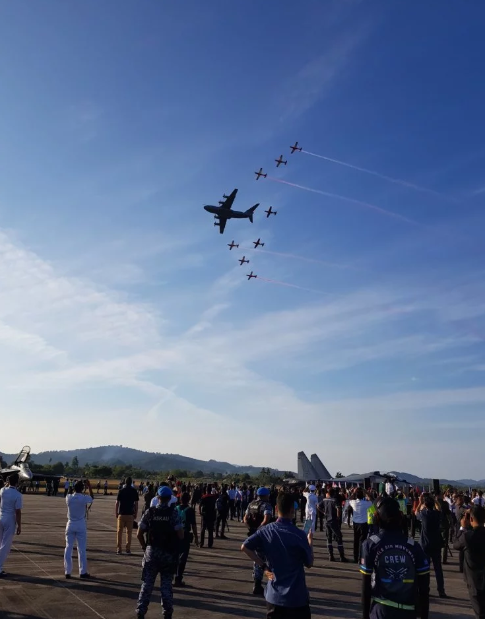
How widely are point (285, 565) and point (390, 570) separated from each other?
90 cm

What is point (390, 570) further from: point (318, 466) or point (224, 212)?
point (318, 466)

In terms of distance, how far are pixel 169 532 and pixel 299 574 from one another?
2.90 m

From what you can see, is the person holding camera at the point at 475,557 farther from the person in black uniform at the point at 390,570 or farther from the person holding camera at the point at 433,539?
the person holding camera at the point at 433,539

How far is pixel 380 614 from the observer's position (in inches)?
153

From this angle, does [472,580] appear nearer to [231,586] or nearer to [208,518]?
[231,586]

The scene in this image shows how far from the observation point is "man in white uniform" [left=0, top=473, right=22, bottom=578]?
9.22 metres

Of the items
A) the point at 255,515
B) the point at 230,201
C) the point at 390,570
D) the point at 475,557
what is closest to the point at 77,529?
the point at 255,515

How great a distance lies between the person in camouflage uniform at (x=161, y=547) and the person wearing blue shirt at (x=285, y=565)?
2.57 meters

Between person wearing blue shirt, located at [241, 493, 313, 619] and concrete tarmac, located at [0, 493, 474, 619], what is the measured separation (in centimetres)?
379

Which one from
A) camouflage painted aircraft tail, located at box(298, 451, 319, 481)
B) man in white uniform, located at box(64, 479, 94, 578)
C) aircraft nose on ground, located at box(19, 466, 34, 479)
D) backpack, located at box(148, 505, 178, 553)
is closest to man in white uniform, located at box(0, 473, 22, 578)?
man in white uniform, located at box(64, 479, 94, 578)

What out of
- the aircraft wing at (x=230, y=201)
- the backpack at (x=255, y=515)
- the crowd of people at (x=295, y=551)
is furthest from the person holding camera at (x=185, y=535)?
the aircraft wing at (x=230, y=201)

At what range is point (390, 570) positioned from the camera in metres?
3.93

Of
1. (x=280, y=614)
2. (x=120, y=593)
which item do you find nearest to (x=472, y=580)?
(x=280, y=614)

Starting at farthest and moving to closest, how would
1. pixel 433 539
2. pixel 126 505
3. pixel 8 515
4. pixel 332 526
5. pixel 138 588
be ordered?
pixel 332 526 → pixel 126 505 → pixel 8 515 → pixel 433 539 → pixel 138 588
